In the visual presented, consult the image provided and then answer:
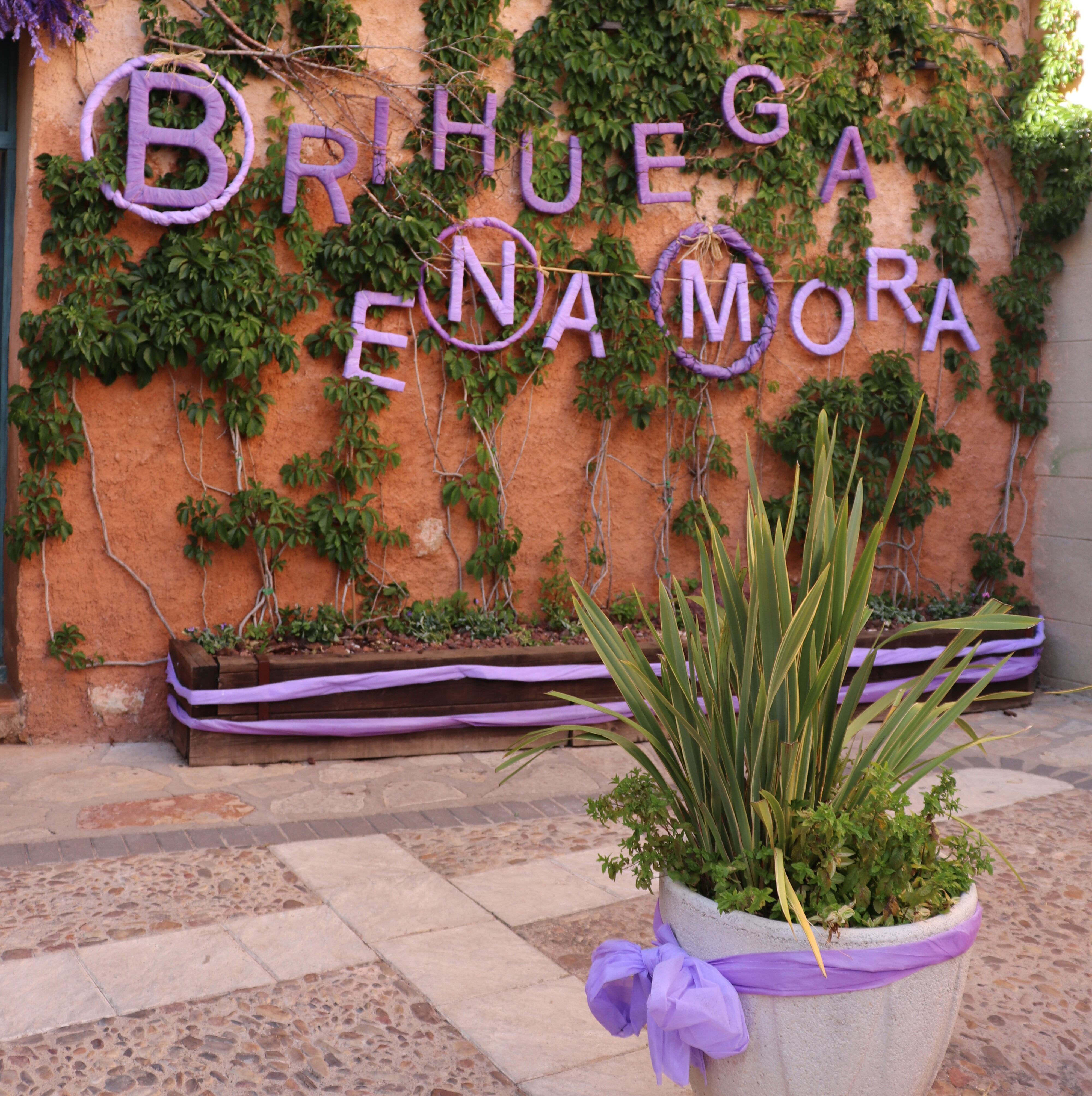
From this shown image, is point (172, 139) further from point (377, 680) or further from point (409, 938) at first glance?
point (409, 938)

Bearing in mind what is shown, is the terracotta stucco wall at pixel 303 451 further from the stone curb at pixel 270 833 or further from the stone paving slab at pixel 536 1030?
the stone paving slab at pixel 536 1030

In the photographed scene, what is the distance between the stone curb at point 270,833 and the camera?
3.18 metres

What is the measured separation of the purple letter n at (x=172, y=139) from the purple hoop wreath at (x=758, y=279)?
2.00 meters

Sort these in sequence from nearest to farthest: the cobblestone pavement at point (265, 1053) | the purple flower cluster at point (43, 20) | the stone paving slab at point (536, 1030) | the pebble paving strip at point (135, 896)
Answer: the cobblestone pavement at point (265, 1053) < the stone paving slab at point (536, 1030) < the pebble paving strip at point (135, 896) < the purple flower cluster at point (43, 20)

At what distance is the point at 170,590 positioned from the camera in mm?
4426

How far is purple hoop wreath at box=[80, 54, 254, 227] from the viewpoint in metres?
4.00

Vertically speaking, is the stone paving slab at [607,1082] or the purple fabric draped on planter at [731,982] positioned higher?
the purple fabric draped on planter at [731,982]

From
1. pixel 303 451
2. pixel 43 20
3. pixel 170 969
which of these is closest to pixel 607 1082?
pixel 170 969

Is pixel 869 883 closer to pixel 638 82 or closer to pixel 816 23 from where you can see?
pixel 638 82

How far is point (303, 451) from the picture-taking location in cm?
459

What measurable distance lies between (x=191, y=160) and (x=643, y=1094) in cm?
371

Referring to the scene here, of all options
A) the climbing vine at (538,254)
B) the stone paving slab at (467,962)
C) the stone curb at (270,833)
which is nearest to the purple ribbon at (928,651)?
the climbing vine at (538,254)

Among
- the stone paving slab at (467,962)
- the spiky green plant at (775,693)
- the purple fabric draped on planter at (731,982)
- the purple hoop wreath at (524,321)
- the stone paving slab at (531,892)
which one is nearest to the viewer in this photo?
the purple fabric draped on planter at (731,982)

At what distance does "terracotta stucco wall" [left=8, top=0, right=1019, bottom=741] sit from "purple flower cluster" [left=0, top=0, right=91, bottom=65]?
0.37ft
